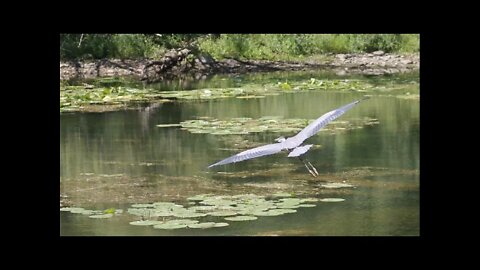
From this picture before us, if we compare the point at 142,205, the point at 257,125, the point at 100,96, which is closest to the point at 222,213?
the point at 142,205

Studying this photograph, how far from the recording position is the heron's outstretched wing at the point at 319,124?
6.79 meters

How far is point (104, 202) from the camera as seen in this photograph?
679cm

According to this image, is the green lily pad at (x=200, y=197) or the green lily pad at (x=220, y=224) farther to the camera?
the green lily pad at (x=200, y=197)

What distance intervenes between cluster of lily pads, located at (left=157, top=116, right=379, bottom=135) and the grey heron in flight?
19 cm

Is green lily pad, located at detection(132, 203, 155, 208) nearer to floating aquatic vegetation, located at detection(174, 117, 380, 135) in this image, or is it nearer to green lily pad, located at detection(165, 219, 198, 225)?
green lily pad, located at detection(165, 219, 198, 225)

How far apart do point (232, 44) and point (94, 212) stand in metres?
1.82

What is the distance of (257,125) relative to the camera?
726 centimetres

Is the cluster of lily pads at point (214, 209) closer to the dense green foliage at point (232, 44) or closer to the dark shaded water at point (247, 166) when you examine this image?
the dark shaded water at point (247, 166)

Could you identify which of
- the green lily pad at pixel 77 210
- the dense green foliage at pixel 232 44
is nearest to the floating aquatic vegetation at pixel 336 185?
the dense green foliage at pixel 232 44

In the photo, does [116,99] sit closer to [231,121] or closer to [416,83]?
[231,121]

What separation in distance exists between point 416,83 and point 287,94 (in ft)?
3.52

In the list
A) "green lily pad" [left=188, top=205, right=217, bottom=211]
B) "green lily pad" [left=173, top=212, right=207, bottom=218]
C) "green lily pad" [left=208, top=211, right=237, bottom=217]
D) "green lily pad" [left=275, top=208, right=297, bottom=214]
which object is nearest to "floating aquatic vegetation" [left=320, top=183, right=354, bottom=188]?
"green lily pad" [left=275, top=208, right=297, bottom=214]

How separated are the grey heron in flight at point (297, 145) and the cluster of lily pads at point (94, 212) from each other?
2.70 ft

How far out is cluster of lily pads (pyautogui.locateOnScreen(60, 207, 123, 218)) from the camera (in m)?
6.68
